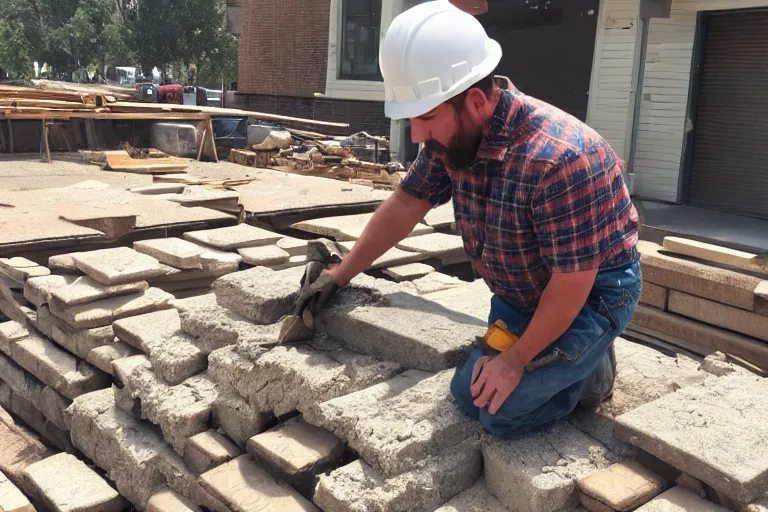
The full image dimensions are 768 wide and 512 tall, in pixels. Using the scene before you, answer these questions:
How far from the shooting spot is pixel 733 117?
9523mm

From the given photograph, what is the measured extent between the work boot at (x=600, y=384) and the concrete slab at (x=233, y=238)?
9.30 ft

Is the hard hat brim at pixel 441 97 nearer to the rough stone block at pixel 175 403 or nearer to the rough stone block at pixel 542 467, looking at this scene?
the rough stone block at pixel 542 467

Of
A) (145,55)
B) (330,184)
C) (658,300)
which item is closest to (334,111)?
(330,184)

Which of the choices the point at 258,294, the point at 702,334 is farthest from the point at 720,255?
the point at 258,294

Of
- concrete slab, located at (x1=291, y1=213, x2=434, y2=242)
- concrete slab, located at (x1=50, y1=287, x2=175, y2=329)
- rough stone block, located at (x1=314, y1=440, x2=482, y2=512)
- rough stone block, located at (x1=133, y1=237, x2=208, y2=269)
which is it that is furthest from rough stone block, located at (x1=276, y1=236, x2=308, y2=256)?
rough stone block, located at (x1=314, y1=440, x2=482, y2=512)

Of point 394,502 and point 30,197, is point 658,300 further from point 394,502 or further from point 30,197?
point 30,197

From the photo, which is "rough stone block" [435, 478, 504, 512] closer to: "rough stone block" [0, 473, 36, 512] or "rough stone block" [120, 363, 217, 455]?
"rough stone block" [120, 363, 217, 455]

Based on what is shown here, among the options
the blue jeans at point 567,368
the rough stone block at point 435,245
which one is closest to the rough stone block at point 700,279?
the rough stone block at point 435,245

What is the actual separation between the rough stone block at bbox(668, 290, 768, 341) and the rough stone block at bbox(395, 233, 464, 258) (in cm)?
153

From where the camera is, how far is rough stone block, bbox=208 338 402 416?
2.87m

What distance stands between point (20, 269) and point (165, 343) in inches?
57.7

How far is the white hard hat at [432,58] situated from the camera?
2.44m

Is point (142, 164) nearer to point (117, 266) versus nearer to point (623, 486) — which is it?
point (117, 266)

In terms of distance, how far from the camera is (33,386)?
4.16m
